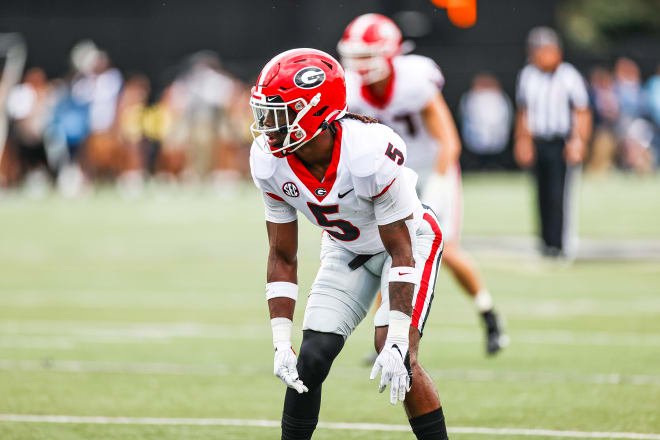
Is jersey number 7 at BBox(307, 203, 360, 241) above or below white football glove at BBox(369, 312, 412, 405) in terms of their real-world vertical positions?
above

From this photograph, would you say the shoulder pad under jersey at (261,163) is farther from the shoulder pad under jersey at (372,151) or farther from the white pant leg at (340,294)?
the white pant leg at (340,294)

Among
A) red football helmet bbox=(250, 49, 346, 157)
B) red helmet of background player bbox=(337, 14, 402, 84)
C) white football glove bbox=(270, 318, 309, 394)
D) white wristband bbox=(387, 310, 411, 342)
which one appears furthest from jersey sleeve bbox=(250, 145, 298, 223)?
red helmet of background player bbox=(337, 14, 402, 84)

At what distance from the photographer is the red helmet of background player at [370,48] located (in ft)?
24.8

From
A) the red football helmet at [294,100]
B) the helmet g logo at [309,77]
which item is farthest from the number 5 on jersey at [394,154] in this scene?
the helmet g logo at [309,77]

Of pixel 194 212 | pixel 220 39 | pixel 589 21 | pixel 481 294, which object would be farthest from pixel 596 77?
pixel 481 294

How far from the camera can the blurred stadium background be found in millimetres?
6465

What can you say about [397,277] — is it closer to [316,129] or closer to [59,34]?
[316,129]

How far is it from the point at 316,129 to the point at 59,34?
85.6 ft

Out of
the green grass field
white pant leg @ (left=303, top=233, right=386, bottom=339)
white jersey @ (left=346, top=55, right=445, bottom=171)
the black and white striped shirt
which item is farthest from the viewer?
the black and white striped shirt

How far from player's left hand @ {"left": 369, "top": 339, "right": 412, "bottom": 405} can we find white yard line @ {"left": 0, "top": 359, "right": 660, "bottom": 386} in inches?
102

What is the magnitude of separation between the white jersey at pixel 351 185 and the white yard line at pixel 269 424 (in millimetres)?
1275

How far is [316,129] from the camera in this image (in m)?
4.66

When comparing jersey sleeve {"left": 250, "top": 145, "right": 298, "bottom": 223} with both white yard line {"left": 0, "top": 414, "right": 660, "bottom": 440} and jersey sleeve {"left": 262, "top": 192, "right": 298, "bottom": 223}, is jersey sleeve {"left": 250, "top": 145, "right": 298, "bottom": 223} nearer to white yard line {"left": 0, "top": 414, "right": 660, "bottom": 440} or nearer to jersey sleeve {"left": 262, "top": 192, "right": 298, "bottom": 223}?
jersey sleeve {"left": 262, "top": 192, "right": 298, "bottom": 223}

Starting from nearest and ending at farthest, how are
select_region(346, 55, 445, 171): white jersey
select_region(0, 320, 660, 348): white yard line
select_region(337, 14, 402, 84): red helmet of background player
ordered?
select_region(337, 14, 402, 84): red helmet of background player, select_region(346, 55, 445, 171): white jersey, select_region(0, 320, 660, 348): white yard line
